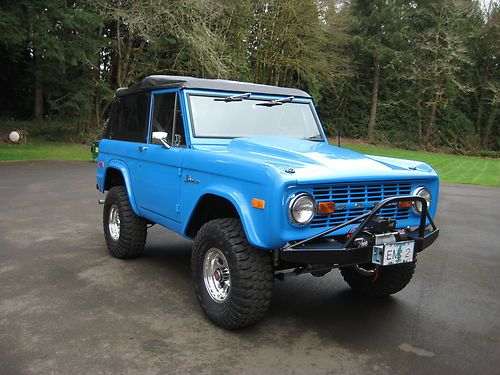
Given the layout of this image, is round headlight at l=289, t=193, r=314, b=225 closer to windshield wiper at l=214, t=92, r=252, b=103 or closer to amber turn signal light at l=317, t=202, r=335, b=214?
amber turn signal light at l=317, t=202, r=335, b=214

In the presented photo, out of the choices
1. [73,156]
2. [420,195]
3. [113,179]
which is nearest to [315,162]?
[420,195]

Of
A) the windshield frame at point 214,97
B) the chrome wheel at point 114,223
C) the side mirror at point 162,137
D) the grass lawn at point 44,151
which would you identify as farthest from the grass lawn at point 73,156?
the side mirror at point 162,137

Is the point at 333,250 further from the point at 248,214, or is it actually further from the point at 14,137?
the point at 14,137

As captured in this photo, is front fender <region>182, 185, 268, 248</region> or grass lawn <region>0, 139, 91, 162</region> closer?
front fender <region>182, 185, 268, 248</region>

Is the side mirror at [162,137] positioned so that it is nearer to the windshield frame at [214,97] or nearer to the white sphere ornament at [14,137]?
the windshield frame at [214,97]

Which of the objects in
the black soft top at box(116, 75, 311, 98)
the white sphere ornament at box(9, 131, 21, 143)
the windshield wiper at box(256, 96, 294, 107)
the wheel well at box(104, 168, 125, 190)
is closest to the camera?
the black soft top at box(116, 75, 311, 98)

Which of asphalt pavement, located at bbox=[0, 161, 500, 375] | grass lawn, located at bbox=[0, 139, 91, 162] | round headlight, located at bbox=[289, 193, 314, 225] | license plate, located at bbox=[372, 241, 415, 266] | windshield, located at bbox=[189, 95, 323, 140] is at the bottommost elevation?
asphalt pavement, located at bbox=[0, 161, 500, 375]

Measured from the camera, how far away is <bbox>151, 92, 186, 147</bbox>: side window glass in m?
4.74

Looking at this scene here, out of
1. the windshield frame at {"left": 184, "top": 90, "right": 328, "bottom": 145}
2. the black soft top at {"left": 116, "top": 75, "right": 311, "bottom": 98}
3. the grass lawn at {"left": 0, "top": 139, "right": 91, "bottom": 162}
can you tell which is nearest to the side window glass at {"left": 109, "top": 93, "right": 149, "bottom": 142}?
the black soft top at {"left": 116, "top": 75, "right": 311, "bottom": 98}

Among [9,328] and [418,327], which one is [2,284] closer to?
[9,328]

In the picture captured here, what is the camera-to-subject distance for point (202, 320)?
417 centimetres

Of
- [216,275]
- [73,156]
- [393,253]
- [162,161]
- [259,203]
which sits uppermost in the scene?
[162,161]

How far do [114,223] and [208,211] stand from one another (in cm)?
206

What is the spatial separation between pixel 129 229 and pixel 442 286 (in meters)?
3.51
